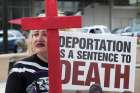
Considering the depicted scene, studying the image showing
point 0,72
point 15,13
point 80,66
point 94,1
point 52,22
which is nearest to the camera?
point 52,22

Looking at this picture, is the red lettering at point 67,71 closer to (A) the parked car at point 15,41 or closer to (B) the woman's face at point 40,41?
(B) the woman's face at point 40,41

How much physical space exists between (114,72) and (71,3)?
149ft

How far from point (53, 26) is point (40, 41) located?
31.5 inches

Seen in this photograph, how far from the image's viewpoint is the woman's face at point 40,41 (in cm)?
279

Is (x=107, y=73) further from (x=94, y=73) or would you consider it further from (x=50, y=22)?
(x=50, y=22)

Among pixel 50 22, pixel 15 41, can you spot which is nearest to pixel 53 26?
pixel 50 22

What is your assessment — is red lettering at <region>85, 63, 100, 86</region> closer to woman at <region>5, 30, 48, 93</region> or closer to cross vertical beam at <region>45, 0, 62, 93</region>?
woman at <region>5, 30, 48, 93</region>

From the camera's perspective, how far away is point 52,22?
6.59ft

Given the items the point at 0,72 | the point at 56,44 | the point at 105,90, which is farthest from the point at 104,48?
the point at 0,72

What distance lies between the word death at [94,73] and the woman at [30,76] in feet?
0.41

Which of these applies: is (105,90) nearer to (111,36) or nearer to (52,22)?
(111,36)

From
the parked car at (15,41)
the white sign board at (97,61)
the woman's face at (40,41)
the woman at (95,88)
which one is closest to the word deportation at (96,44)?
the white sign board at (97,61)

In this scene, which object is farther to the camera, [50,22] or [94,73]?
[94,73]

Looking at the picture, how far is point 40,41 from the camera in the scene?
280 centimetres
